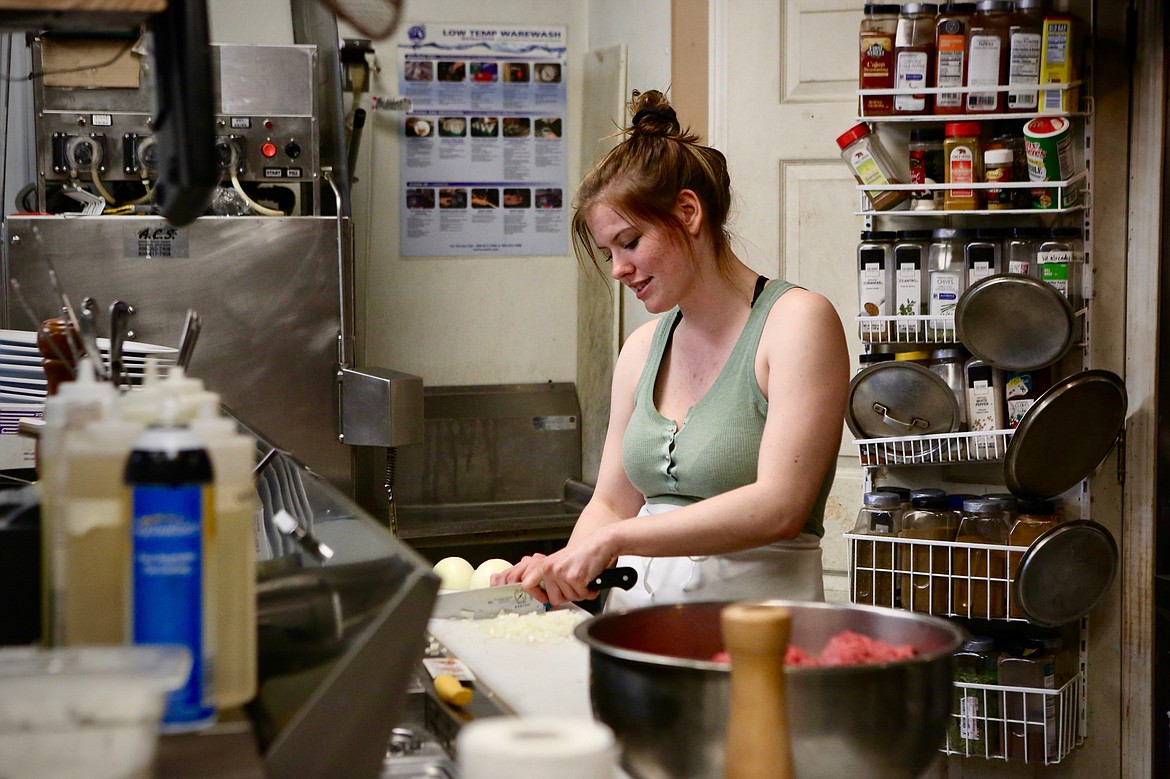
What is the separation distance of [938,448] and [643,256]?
1.24 m

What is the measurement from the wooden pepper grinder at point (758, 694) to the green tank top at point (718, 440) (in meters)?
1.03

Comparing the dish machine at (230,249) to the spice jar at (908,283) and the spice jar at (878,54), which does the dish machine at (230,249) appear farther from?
the spice jar at (878,54)

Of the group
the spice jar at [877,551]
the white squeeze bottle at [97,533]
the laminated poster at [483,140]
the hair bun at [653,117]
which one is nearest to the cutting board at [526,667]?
the white squeeze bottle at [97,533]

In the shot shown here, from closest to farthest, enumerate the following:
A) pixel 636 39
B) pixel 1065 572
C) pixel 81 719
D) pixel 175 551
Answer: pixel 81 719 → pixel 175 551 → pixel 1065 572 → pixel 636 39

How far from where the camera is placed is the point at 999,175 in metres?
2.88

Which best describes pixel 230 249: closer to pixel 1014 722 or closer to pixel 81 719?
pixel 1014 722

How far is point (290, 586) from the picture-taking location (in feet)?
3.99

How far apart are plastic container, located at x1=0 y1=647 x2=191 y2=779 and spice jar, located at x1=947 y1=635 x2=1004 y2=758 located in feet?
8.12

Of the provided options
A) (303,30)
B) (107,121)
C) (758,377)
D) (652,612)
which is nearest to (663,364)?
(758,377)

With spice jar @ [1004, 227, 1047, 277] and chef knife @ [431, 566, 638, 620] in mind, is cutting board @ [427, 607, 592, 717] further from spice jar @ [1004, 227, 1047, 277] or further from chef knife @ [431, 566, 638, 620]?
spice jar @ [1004, 227, 1047, 277]

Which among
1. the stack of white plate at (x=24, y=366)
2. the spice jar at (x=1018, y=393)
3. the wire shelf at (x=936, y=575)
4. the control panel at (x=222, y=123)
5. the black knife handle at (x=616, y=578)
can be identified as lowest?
the wire shelf at (x=936, y=575)

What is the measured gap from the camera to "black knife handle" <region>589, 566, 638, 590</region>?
178cm

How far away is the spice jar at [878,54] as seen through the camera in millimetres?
2955

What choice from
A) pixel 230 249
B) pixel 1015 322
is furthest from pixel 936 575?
pixel 230 249
